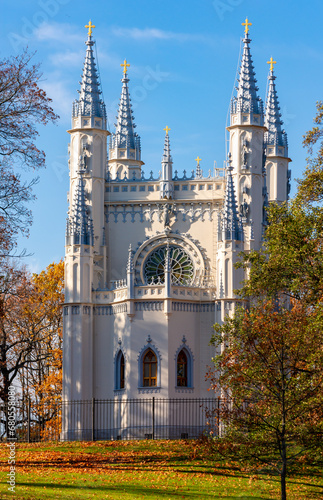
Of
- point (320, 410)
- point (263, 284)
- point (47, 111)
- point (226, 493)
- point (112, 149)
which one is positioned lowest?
point (226, 493)

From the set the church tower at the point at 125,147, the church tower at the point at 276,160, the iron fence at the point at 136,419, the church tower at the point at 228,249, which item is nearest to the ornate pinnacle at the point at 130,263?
the church tower at the point at 228,249

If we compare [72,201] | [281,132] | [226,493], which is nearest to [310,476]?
[226,493]

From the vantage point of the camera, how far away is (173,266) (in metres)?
54.6

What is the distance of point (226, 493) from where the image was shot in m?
30.2

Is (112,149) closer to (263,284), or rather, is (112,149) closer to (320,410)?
(263,284)

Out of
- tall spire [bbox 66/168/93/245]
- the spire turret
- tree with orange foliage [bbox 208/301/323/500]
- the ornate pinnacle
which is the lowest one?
tree with orange foliage [bbox 208/301/323/500]

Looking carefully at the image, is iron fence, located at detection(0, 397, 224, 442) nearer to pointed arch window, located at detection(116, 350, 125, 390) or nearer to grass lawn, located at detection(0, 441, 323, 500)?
pointed arch window, located at detection(116, 350, 125, 390)

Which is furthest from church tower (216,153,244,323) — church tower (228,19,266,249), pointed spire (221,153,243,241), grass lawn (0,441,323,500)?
grass lawn (0,441,323,500)

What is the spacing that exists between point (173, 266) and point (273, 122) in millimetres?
15954

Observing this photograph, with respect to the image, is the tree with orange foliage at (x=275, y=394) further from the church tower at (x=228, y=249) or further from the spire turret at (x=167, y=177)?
Result: the spire turret at (x=167, y=177)

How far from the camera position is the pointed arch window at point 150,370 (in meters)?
48.9

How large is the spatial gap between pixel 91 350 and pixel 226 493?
2186cm

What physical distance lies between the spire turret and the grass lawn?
58.6 ft

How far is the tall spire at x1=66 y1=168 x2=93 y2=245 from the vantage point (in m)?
52.2
